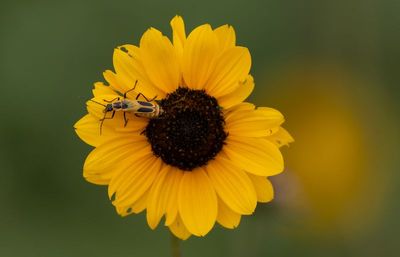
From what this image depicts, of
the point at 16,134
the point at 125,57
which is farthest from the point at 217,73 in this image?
the point at 16,134

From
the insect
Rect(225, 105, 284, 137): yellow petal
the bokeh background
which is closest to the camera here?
the insect

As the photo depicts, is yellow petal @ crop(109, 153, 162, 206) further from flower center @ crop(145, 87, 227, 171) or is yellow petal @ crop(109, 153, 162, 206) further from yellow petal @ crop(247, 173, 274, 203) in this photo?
yellow petal @ crop(247, 173, 274, 203)

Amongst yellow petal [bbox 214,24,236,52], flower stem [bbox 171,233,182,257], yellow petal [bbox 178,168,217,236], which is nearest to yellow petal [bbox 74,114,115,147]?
yellow petal [bbox 178,168,217,236]

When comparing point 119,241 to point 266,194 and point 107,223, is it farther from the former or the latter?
point 266,194

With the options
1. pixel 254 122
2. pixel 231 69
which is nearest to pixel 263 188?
pixel 254 122

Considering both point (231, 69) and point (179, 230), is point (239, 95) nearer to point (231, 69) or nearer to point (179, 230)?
point (231, 69)

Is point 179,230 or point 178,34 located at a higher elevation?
point 178,34

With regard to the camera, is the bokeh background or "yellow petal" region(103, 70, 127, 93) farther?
the bokeh background
